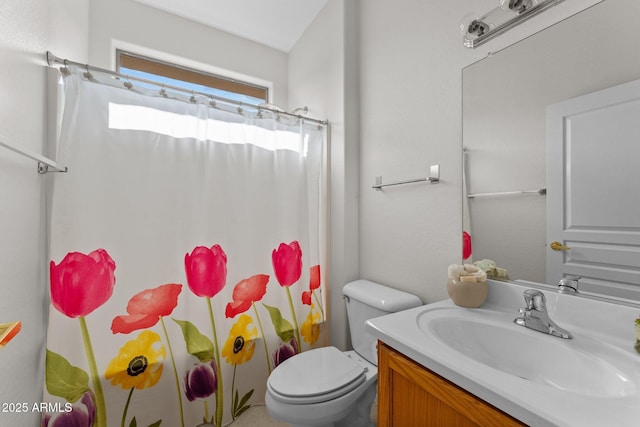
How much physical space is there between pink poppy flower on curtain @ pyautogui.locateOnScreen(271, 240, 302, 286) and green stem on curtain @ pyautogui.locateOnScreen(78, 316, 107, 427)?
3.04 feet

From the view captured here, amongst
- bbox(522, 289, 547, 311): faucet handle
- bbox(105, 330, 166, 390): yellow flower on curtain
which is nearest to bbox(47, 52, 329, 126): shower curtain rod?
bbox(105, 330, 166, 390): yellow flower on curtain

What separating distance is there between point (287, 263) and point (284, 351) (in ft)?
1.86

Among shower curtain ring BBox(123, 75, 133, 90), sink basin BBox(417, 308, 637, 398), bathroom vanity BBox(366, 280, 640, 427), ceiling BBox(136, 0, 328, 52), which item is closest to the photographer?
bathroom vanity BBox(366, 280, 640, 427)

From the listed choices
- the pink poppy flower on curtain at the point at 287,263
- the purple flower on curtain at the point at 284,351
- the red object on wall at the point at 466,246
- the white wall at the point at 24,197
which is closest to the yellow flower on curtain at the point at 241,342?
the purple flower on curtain at the point at 284,351

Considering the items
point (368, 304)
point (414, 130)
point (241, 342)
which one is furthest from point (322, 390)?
point (414, 130)

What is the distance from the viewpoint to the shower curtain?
3.86 ft

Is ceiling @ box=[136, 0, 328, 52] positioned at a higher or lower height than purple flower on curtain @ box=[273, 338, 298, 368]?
higher

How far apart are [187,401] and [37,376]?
65cm

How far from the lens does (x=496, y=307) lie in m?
1.00

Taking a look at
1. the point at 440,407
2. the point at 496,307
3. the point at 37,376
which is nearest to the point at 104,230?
the point at 37,376

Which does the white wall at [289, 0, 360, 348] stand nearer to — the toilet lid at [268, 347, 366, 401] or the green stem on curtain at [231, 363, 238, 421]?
the toilet lid at [268, 347, 366, 401]

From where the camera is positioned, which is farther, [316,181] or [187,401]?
[316,181]

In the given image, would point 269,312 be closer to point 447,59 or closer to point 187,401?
point 187,401

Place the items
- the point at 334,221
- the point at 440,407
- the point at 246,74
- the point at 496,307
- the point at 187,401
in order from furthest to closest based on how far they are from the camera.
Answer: the point at 246,74 → the point at 334,221 → the point at 187,401 → the point at 496,307 → the point at 440,407
